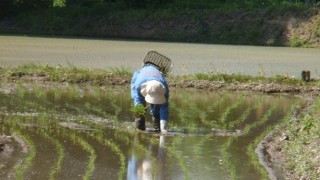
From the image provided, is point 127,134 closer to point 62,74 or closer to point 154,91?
point 154,91

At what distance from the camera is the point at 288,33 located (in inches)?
1390

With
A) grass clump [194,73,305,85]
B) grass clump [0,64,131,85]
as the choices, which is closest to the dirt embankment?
grass clump [194,73,305,85]

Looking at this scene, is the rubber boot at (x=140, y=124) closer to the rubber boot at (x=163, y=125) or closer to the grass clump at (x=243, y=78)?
the rubber boot at (x=163, y=125)

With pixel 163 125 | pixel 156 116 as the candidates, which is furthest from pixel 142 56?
pixel 163 125

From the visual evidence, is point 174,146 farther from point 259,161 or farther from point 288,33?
point 288,33

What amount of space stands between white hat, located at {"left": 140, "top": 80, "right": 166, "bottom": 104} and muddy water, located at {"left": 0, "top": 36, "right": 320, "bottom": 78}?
762cm

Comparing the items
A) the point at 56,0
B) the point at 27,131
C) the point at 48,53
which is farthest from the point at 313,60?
the point at 56,0

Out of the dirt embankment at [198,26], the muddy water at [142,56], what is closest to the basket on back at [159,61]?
the muddy water at [142,56]

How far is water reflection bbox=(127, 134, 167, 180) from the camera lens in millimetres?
8031

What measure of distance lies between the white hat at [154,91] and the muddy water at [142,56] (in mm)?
7622

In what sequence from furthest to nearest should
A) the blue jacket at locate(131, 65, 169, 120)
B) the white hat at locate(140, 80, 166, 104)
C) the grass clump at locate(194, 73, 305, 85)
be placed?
the grass clump at locate(194, 73, 305, 85) < the blue jacket at locate(131, 65, 169, 120) < the white hat at locate(140, 80, 166, 104)

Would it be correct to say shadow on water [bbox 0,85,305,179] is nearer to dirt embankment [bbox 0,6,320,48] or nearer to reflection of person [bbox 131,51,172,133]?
reflection of person [bbox 131,51,172,133]

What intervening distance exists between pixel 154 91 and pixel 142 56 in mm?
12816

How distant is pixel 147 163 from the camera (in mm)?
8680
